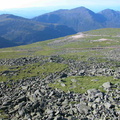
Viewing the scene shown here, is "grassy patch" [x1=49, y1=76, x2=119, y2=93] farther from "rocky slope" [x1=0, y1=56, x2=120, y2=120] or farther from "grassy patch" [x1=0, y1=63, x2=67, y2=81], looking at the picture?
"grassy patch" [x1=0, y1=63, x2=67, y2=81]

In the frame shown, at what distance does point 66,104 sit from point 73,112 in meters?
2.02

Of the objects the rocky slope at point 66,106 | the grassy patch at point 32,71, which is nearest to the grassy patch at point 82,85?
the rocky slope at point 66,106

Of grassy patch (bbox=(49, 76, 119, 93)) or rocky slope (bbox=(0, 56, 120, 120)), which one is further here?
grassy patch (bbox=(49, 76, 119, 93))

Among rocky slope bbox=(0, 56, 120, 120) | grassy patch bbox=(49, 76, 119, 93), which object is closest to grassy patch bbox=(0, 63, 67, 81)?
grassy patch bbox=(49, 76, 119, 93)

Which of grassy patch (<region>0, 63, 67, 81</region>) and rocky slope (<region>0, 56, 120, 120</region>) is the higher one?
grassy patch (<region>0, 63, 67, 81</region>)

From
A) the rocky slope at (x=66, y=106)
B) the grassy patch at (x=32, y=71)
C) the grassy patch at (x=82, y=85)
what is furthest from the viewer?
the grassy patch at (x=32, y=71)

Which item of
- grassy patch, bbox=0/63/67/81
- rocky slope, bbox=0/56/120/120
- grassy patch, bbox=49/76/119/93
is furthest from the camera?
grassy patch, bbox=0/63/67/81

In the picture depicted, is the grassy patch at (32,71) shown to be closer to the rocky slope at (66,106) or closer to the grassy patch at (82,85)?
the grassy patch at (82,85)

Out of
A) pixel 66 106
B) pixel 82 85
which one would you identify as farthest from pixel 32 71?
pixel 66 106

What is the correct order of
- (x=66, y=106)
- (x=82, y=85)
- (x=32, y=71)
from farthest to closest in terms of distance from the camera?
1. (x=32, y=71)
2. (x=82, y=85)
3. (x=66, y=106)

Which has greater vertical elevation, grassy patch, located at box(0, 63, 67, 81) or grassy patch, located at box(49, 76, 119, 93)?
grassy patch, located at box(0, 63, 67, 81)

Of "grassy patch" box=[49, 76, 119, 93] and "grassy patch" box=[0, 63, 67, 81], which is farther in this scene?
"grassy patch" box=[0, 63, 67, 81]

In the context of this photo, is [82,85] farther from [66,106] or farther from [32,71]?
[32,71]

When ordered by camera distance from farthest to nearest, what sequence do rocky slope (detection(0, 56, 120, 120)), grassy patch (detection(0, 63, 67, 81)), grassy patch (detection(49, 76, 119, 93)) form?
grassy patch (detection(0, 63, 67, 81)) → grassy patch (detection(49, 76, 119, 93)) → rocky slope (detection(0, 56, 120, 120))
